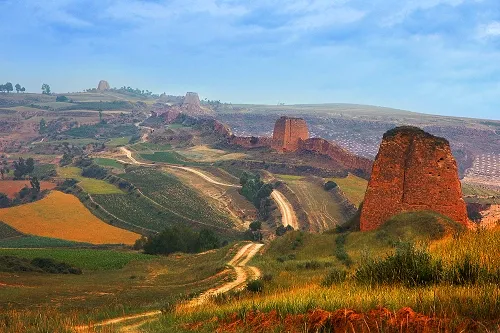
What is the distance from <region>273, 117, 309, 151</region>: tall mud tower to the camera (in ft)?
329

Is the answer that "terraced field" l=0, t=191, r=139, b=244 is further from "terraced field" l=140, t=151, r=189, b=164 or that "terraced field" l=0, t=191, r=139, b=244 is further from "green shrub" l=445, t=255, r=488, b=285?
"green shrub" l=445, t=255, r=488, b=285

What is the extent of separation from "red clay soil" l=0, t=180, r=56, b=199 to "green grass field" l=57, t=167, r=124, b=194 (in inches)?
229

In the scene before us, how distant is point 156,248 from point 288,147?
60.0m

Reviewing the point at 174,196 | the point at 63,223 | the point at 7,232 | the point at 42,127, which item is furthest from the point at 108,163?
the point at 42,127

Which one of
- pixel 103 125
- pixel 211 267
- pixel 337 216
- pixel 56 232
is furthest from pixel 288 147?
pixel 103 125

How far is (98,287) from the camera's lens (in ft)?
74.8

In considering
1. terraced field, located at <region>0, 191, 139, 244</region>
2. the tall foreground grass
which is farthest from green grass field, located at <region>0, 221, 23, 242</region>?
the tall foreground grass

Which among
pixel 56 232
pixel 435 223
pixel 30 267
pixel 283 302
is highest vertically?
pixel 283 302

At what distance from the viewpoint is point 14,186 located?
90.9 metres

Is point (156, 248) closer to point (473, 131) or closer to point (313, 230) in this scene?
point (313, 230)

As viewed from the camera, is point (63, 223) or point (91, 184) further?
point (91, 184)

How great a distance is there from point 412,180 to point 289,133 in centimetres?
7041

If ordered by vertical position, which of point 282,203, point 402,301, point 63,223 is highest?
point 402,301

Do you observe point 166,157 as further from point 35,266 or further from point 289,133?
point 35,266
